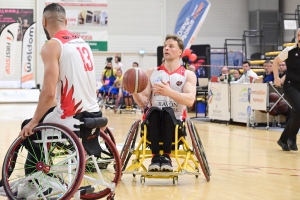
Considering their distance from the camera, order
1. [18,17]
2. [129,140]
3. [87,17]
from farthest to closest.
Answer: [87,17] → [18,17] → [129,140]

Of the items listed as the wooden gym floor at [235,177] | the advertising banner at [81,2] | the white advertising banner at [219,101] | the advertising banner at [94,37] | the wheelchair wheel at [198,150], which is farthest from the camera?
the advertising banner at [94,37]

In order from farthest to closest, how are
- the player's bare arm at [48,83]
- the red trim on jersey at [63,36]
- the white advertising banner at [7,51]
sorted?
the white advertising banner at [7,51]
the red trim on jersey at [63,36]
the player's bare arm at [48,83]

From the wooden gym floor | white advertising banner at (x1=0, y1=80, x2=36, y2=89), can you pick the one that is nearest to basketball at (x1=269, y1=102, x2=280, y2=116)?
the wooden gym floor

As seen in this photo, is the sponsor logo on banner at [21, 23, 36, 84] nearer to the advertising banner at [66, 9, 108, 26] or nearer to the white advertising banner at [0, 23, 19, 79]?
the white advertising banner at [0, 23, 19, 79]

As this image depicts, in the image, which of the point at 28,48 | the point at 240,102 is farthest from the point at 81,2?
the point at 240,102

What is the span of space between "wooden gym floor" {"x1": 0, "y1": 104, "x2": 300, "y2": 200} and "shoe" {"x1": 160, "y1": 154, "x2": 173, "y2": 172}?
145mm

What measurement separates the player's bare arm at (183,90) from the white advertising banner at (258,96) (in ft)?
19.8

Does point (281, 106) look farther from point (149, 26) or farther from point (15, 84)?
point (15, 84)

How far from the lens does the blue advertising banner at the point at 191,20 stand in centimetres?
1557

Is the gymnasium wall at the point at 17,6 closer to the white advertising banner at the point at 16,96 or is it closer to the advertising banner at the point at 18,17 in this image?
the advertising banner at the point at 18,17

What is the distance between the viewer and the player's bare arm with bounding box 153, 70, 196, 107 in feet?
16.4

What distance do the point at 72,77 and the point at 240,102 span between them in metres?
8.57

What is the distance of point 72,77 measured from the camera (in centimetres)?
379

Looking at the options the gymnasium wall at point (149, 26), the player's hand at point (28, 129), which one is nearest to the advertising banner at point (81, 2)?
the gymnasium wall at point (149, 26)
